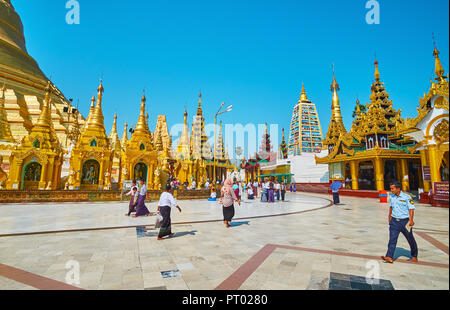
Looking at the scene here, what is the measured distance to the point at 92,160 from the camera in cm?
2130

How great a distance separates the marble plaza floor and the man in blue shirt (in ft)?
0.67

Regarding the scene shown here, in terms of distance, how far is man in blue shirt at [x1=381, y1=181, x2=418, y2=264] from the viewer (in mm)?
3916

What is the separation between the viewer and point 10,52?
30875mm

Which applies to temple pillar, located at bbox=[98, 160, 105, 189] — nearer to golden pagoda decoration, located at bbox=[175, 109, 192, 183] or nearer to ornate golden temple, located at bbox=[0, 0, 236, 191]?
ornate golden temple, located at bbox=[0, 0, 236, 191]

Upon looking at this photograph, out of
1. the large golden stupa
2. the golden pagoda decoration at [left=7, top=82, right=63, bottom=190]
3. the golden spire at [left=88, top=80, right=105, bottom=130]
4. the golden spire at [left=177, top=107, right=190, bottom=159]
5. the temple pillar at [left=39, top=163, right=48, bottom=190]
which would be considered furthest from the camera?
the golden spire at [left=177, top=107, right=190, bottom=159]

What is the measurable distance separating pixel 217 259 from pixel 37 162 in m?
21.7

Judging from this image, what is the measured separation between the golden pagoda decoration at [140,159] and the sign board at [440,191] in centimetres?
2122

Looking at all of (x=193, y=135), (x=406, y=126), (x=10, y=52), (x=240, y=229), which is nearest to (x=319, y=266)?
(x=240, y=229)

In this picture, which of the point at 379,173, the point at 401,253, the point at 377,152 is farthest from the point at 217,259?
the point at 379,173

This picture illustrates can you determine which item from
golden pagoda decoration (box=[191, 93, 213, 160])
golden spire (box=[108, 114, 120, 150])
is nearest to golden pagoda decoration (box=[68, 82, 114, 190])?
golden spire (box=[108, 114, 120, 150])

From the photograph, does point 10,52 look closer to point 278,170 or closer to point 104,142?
point 104,142

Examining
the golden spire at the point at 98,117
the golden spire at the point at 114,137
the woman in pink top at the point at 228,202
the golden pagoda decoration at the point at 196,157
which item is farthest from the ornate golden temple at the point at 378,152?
the golden spire at the point at 114,137

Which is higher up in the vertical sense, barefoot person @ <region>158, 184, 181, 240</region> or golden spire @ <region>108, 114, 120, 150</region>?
golden spire @ <region>108, 114, 120, 150</region>
